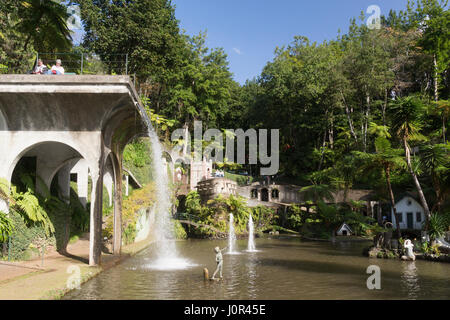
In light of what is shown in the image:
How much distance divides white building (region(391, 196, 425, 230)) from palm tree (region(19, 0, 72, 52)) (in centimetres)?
3082

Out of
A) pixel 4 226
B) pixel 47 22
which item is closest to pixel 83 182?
pixel 47 22

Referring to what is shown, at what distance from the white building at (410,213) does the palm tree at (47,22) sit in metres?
30.8

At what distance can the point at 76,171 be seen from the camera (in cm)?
2605

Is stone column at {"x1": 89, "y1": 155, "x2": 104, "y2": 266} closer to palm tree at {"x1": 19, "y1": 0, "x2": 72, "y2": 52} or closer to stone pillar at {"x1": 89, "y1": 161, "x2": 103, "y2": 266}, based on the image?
stone pillar at {"x1": 89, "y1": 161, "x2": 103, "y2": 266}

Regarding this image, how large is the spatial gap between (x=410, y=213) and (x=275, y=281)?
24.7m

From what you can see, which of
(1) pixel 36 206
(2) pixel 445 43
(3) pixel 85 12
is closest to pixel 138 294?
(1) pixel 36 206

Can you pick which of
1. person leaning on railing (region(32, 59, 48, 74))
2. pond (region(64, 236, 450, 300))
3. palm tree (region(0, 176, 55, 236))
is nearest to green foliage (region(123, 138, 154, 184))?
palm tree (region(0, 176, 55, 236))

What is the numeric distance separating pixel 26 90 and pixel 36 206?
17.5 ft

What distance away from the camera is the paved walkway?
9.52 metres

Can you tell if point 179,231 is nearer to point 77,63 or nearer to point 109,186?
point 109,186

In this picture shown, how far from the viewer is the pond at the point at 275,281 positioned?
1088 cm

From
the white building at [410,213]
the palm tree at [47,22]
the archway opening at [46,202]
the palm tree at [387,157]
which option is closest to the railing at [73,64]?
the palm tree at [47,22]

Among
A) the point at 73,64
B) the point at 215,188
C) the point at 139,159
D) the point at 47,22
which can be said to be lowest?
the point at 215,188

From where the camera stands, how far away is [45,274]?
1232cm
